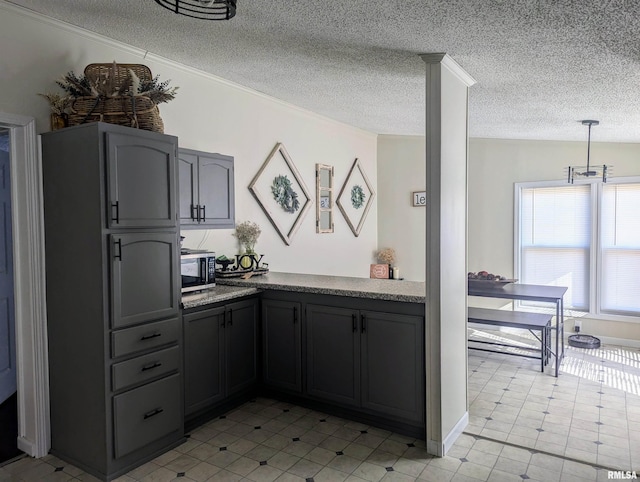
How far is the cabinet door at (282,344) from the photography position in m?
3.61

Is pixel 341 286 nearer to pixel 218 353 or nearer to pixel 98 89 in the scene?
pixel 218 353

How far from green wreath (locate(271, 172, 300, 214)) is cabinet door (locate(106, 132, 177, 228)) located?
1851 mm

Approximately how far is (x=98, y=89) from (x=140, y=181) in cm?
62

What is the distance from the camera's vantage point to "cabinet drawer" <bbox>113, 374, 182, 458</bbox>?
269 centimetres

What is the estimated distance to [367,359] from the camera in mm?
3262

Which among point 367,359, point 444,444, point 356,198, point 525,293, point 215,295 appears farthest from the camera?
point 356,198

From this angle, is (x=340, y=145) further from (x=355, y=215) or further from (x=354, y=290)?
(x=354, y=290)

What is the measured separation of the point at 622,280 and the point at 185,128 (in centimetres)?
509

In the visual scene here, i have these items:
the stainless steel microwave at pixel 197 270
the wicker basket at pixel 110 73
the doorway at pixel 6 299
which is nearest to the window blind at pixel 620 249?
the stainless steel microwave at pixel 197 270

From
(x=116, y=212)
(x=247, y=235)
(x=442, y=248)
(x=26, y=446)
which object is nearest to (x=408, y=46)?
(x=442, y=248)

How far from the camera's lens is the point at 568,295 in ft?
19.1

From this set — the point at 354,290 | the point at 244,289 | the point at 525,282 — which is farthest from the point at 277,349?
the point at 525,282

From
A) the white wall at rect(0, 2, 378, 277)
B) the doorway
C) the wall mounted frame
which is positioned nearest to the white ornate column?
the white wall at rect(0, 2, 378, 277)

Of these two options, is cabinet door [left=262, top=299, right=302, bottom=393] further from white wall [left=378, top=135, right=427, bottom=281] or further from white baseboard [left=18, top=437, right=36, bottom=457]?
white wall [left=378, top=135, right=427, bottom=281]
